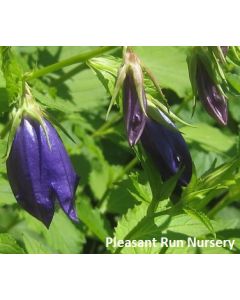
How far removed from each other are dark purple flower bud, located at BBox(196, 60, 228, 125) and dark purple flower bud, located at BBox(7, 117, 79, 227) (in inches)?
7.9

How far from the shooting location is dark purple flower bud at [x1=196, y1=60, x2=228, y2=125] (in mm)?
993

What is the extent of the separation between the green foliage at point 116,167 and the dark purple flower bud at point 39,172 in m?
0.03

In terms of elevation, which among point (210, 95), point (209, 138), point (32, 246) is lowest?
point (32, 246)

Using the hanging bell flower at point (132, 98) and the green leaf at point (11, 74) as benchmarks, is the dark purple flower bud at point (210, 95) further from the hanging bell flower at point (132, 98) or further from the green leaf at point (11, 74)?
the green leaf at point (11, 74)

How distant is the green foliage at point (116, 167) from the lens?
1023mm

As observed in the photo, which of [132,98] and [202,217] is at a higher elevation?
[132,98]

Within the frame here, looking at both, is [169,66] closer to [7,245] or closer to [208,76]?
[208,76]

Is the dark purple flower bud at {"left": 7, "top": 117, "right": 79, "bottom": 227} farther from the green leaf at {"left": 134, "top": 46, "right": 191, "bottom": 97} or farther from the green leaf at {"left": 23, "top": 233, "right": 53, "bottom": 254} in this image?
the green leaf at {"left": 134, "top": 46, "right": 191, "bottom": 97}

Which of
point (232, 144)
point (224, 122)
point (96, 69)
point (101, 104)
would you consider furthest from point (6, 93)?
point (232, 144)

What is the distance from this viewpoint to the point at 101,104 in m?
1.44

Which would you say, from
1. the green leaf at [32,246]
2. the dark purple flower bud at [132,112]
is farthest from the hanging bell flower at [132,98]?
the green leaf at [32,246]

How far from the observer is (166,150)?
1.00 metres

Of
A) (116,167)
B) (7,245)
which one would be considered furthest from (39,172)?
(116,167)

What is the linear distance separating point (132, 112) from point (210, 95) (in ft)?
0.39
